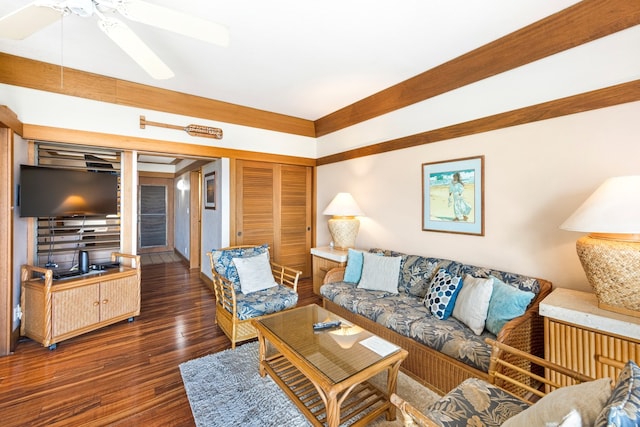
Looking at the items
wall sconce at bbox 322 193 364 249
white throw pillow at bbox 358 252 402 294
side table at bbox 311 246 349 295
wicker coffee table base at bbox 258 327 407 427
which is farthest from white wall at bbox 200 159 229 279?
wicker coffee table base at bbox 258 327 407 427

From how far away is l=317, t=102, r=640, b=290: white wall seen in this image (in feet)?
6.16

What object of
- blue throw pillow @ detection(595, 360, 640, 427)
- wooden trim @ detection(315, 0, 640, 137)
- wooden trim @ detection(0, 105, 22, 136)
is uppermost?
wooden trim @ detection(315, 0, 640, 137)

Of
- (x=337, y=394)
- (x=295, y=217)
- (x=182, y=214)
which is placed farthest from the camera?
(x=182, y=214)

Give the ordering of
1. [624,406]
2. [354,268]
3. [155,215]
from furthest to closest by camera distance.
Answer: [155,215]
[354,268]
[624,406]

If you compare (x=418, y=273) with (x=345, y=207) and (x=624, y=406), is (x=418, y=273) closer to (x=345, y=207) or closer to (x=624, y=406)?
(x=345, y=207)

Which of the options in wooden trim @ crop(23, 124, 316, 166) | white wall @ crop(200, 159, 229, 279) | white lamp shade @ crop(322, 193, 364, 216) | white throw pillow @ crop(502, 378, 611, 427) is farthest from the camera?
white wall @ crop(200, 159, 229, 279)

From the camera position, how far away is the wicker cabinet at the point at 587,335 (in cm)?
147

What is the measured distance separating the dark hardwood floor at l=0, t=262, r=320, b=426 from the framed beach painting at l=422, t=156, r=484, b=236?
8.42ft

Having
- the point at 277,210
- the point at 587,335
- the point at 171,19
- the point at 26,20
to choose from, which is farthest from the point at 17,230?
the point at 587,335

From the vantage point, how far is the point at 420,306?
8.14 feet

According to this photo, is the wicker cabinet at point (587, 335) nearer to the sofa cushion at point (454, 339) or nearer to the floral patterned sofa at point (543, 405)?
→ the floral patterned sofa at point (543, 405)

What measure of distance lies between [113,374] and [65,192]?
6.41 ft

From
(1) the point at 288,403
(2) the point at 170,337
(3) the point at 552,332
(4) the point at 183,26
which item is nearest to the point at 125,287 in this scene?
(2) the point at 170,337

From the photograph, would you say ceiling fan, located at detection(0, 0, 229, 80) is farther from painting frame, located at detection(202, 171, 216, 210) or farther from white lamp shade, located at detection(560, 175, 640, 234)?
painting frame, located at detection(202, 171, 216, 210)
